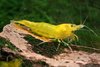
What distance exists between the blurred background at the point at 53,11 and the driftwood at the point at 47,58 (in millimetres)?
1650

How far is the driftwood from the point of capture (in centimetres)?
262

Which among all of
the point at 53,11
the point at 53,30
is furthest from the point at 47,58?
the point at 53,11

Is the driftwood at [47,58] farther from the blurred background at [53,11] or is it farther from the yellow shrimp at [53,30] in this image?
the blurred background at [53,11]

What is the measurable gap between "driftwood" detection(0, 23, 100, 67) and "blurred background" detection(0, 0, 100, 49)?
165 centimetres

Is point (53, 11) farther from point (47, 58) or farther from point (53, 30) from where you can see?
point (47, 58)

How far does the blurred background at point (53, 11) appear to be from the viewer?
4.91m

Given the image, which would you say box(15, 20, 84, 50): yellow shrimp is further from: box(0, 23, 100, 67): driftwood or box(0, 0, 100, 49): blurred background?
box(0, 0, 100, 49): blurred background

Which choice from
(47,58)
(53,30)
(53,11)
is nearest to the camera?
(47,58)

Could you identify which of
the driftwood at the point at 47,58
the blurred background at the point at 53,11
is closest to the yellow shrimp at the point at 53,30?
the driftwood at the point at 47,58

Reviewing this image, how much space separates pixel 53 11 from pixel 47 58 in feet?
8.63

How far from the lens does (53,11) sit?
5281mm

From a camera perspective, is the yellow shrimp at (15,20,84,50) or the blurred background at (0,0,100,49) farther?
the blurred background at (0,0,100,49)

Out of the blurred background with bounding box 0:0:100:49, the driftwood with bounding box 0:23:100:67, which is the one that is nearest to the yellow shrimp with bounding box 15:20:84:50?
the driftwood with bounding box 0:23:100:67

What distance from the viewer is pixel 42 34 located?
3031mm
